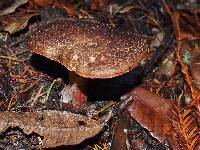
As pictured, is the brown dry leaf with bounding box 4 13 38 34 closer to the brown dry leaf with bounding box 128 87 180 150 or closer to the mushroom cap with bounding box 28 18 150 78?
the mushroom cap with bounding box 28 18 150 78

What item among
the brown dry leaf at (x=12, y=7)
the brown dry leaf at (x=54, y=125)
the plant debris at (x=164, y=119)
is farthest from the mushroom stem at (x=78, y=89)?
the brown dry leaf at (x=12, y=7)

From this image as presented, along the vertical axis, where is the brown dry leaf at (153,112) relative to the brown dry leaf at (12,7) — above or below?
below

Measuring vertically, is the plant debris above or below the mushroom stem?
below

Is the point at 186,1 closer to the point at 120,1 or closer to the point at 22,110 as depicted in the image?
the point at 120,1

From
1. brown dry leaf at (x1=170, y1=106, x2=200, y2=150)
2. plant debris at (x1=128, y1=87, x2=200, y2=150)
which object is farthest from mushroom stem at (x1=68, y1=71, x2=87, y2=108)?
brown dry leaf at (x1=170, y1=106, x2=200, y2=150)

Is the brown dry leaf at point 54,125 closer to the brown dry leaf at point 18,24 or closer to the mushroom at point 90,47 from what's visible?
the mushroom at point 90,47

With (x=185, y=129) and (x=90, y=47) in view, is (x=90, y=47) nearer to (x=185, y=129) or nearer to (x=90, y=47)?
(x=90, y=47)

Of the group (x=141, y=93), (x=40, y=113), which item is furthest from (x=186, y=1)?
(x=40, y=113)
